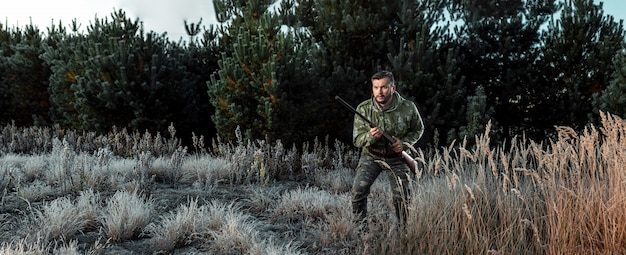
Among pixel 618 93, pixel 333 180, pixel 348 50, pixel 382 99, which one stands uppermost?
pixel 348 50

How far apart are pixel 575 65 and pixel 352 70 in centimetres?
481

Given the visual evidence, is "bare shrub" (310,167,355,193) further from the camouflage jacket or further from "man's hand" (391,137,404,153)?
"man's hand" (391,137,404,153)

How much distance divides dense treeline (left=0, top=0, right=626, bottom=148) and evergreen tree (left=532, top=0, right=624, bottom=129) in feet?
0.08

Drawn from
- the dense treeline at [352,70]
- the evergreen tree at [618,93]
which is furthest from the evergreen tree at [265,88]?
the evergreen tree at [618,93]

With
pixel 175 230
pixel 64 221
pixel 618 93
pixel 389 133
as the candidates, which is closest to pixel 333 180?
pixel 389 133

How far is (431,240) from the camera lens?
386 centimetres

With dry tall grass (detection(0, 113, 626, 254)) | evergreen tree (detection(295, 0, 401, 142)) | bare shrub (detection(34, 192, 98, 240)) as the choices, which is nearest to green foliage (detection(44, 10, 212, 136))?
evergreen tree (detection(295, 0, 401, 142))

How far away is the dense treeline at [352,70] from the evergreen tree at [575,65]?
0.03m

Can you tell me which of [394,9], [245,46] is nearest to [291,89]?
[245,46]

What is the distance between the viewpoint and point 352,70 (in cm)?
999

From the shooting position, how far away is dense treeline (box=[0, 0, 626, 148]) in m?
9.20

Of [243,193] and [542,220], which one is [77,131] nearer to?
[243,193]

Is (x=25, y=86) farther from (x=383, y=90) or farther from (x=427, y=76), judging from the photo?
(x=383, y=90)

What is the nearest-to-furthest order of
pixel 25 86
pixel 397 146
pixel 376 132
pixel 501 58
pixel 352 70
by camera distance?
pixel 376 132 → pixel 397 146 → pixel 352 70 → pixel 501 58 → pixel 25 86
